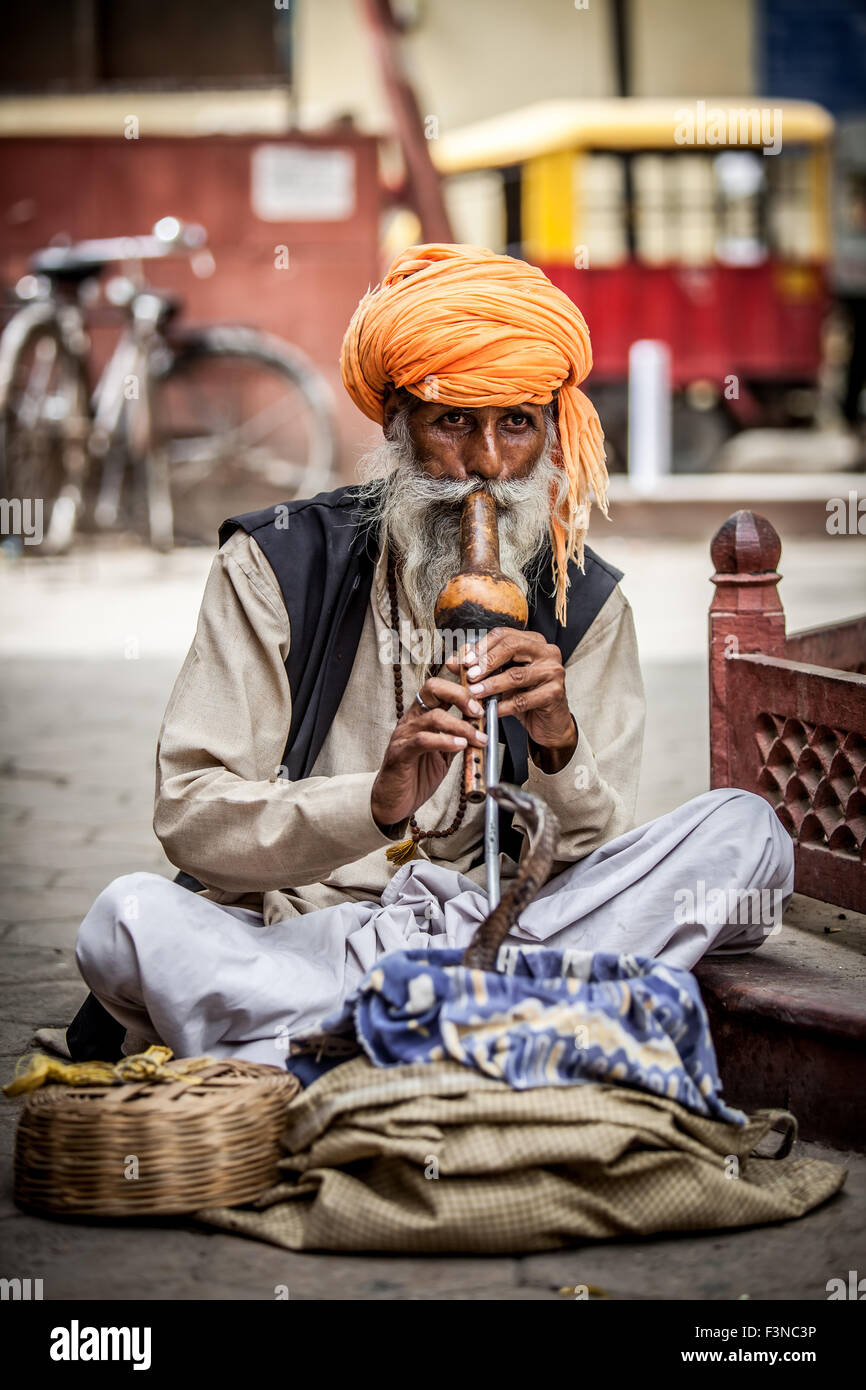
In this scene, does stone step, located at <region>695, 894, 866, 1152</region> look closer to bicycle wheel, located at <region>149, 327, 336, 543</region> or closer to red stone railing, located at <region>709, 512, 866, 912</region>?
red stone railing, located at <region>709, 512, 866, 912</region>

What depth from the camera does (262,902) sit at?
2770 millimetres

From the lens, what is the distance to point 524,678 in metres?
2.41

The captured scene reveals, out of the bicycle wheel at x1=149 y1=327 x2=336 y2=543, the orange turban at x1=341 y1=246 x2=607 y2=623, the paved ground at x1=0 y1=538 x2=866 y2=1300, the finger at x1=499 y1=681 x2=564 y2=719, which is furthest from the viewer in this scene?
the bicycle wheel at x1=149 y1=327 x2=336 y2=543

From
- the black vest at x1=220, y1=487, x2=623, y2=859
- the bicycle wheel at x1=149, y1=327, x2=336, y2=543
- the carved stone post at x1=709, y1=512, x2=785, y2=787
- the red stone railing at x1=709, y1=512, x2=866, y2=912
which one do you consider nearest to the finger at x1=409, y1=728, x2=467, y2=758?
the black vest at x1=220, y1=487, x2=623, y2=859

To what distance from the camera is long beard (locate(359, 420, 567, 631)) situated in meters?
2.71

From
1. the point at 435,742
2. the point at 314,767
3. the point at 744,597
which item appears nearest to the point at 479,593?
the point at 435,742

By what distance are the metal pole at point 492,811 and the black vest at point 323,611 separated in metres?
0.26

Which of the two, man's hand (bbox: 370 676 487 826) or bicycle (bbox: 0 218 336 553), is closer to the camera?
man's hand (bbox: 370 676 487 826)

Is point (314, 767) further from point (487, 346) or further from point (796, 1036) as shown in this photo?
point (796, 1036)

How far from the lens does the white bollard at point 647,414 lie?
12.6 meters

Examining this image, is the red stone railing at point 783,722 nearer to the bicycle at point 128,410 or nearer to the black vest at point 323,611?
the black vest at point 323,611

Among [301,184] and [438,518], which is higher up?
[301,184]

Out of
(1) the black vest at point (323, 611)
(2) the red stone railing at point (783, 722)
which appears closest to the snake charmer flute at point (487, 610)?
(1) the black vest at point (323, 611)

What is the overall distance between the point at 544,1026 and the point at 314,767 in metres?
0.72
